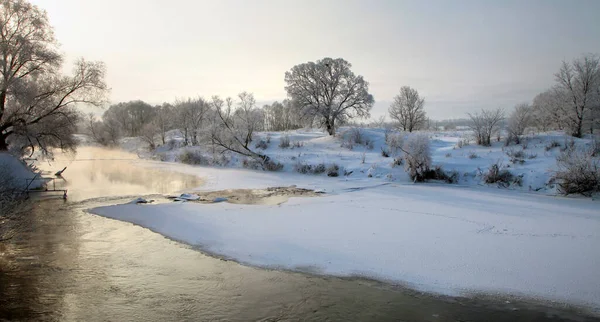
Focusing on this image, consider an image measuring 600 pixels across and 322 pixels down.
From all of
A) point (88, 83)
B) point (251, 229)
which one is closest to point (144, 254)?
point (251, 229)

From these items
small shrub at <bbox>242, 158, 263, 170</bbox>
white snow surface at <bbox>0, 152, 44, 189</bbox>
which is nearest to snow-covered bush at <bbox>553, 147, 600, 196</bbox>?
small shrub at <bbox>242, 158, 263, 170</bbox>

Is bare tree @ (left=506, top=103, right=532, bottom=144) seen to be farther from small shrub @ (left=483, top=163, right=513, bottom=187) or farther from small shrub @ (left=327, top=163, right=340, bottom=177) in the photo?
small shrub @ (left=327, top=163, right=340, bottom=177)

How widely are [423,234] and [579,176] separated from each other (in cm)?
1048

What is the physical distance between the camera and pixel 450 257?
9.09 m

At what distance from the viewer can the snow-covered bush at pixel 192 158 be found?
34.3 meters

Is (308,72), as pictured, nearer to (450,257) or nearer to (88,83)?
(88,83)

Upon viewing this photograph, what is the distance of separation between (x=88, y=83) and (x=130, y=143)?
127 ft

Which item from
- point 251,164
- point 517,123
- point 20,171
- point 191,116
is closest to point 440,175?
point 517,123

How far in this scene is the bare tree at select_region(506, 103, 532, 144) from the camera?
90.3 ft

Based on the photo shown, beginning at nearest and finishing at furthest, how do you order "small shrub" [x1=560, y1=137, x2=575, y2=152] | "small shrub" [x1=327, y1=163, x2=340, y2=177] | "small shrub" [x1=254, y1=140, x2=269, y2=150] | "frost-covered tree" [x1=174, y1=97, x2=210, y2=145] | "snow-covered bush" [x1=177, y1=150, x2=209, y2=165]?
1. "small shrub" [x1=560, y1=137, x2=575, y2=152]
2. "small shrub" [x1=327, y1=163, x2=340, y2=177]
3. "snow-covered bush" [x1=177, y1=150, x2=209, y2=165]
4. "small shrub" [x1=254, y1=140, x2=269, y2=150]
5. "frost-covered tree" [x1=174, y1=97, x2=210, y2=145]

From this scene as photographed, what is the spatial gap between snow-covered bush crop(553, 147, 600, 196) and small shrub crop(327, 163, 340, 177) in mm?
12223

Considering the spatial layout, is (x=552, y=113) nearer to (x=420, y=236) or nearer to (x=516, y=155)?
(x=516, y=155)

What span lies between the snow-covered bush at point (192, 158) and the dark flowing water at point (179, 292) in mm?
23606

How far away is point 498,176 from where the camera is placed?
20.4 m
